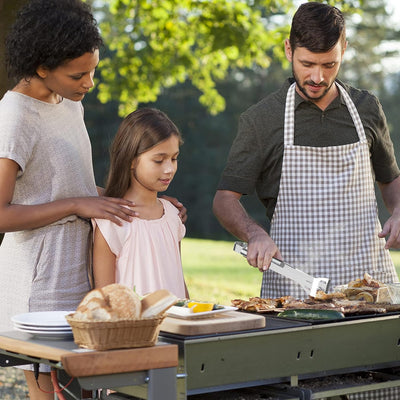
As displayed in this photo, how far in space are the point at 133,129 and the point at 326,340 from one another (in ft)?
4.10

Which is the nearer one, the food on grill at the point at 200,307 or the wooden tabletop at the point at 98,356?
the wooden tabletop at the point at 98,356

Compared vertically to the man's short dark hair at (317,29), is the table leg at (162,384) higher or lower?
lower

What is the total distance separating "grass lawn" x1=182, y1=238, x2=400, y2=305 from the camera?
11.4 meters

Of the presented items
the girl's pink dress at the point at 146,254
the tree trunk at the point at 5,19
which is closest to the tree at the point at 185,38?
the tree trunk at the point at 5,19

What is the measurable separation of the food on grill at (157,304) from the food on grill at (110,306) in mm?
26

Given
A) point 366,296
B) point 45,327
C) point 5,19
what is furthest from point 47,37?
point 5,19

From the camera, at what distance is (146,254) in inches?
132

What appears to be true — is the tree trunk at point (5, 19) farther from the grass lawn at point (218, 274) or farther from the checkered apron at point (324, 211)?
the grass lawn at point (218, 274)

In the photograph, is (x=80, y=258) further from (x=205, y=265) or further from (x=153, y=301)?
(x=205, y=265)

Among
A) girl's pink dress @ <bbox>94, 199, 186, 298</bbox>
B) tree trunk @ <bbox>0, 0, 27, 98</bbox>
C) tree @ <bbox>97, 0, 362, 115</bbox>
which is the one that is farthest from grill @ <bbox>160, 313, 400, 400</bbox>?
tree @ <bbox>97, 0, 362, 115</bbox>

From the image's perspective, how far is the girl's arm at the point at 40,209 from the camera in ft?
9.55

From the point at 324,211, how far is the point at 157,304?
68.6 inches

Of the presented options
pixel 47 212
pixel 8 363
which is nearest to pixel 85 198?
pixel 47 212

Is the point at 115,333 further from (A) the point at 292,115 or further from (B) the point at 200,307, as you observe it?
(A) the point at 292,115
